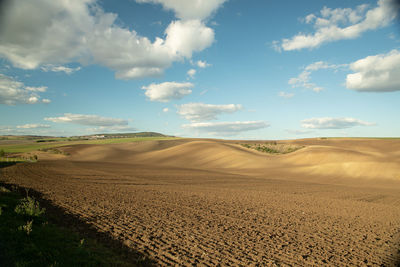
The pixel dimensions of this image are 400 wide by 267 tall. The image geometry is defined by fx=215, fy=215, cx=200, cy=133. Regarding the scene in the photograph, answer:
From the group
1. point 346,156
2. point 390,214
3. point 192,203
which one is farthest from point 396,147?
point 192,203

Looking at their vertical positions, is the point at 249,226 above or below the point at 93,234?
below

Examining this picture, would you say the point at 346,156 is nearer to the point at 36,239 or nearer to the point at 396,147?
the point at 396,147

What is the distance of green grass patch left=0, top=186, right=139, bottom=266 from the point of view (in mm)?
5438

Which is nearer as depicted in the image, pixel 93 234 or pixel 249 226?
pixel 93 234

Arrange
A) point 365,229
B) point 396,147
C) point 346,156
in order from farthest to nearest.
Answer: point 396,147
point 346,156
point 365,229

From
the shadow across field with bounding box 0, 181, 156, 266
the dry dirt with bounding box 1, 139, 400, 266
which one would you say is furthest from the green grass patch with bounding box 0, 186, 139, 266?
the dry dirt with bounding box 1, 139, 400, 266

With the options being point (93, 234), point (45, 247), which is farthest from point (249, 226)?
point (45, 247)

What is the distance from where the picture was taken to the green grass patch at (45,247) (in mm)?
5438

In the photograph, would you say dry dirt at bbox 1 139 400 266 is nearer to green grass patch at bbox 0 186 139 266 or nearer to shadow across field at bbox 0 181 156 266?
shadow across field at bbox 0 181 156 266

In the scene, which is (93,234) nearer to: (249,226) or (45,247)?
(45,247)

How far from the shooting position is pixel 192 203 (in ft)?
48.5

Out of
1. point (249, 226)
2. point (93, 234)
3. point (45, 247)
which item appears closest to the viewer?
point (45, 247)

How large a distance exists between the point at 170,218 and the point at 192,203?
12.8 feet

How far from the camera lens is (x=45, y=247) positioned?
6191 mm
